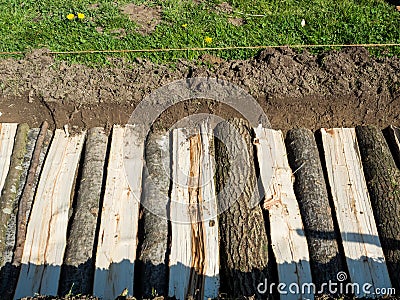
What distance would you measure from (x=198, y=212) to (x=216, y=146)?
0.98 meters

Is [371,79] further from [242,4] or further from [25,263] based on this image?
[25,263]

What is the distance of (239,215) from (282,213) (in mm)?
480

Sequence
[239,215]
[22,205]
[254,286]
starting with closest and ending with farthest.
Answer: [254,286] < [239,215] < [22,205]

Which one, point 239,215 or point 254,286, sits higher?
point 239,215

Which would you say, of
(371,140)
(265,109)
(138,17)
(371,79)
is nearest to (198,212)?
(265,109)

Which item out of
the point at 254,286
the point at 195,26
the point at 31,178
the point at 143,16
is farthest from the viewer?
the point at 143,16

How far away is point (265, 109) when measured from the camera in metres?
6.59

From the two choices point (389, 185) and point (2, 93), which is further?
point (2, 93)

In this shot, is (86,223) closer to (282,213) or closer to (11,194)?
(11,194)

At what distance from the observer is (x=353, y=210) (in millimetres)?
5414

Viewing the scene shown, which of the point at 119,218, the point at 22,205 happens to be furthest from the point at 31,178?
the point at 119,218

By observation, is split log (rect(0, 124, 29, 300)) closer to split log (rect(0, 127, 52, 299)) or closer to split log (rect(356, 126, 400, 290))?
split log (rect(0, 127, 52, 299))

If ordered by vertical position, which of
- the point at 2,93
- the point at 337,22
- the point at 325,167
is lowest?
the point at 325,167

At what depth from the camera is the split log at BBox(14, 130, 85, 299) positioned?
191 inches
